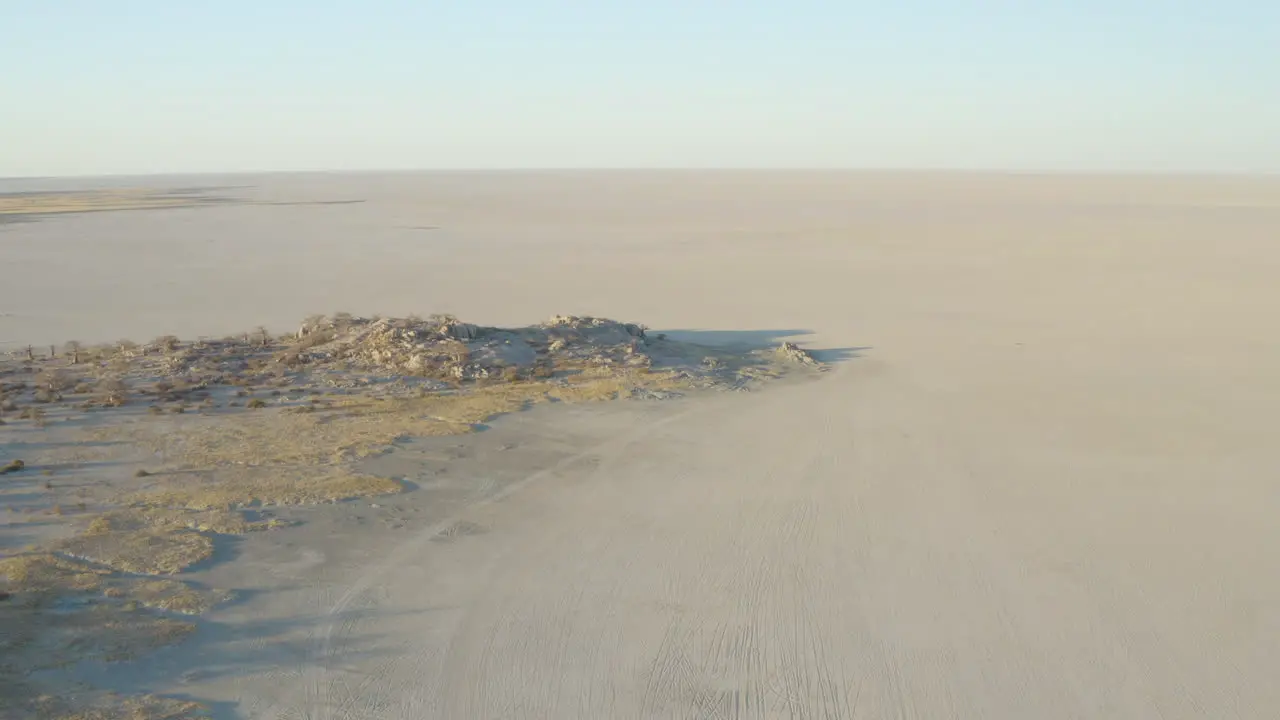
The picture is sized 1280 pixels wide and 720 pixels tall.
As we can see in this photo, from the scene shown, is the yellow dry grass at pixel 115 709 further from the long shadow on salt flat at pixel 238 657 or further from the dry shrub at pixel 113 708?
the long shadow on salt flat at pixel 238 657

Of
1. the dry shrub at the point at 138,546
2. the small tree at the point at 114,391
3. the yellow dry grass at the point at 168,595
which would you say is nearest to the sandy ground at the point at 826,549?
the yellow dry grass at the point at 168,595

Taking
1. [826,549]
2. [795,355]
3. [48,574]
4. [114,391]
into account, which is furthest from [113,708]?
[795,355]

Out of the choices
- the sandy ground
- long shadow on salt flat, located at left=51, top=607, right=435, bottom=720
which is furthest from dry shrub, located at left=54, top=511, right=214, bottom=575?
long shadow on salt flat, located at left=51, top=607, right=435, bottom=720

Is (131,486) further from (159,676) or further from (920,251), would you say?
(920,251)

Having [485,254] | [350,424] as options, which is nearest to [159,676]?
[350,424]

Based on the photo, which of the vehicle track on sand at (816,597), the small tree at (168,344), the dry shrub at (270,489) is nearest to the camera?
the vehicle track on sand at (816,597)

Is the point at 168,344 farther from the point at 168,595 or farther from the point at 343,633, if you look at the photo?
the point at 343,633

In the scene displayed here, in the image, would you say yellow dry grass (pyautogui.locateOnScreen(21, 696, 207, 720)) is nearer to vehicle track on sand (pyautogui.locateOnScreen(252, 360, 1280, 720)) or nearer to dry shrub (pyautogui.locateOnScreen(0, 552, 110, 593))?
vehicle track on sand (pyautogui.locateOnScreen(252, 360, 1280, 720))

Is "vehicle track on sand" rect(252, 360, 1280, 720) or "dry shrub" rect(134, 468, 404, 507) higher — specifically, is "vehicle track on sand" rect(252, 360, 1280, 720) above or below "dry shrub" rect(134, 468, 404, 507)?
below
